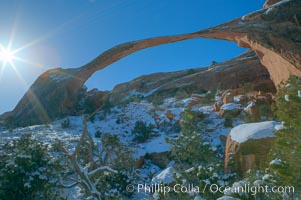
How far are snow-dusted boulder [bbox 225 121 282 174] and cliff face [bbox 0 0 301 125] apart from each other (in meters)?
2.23

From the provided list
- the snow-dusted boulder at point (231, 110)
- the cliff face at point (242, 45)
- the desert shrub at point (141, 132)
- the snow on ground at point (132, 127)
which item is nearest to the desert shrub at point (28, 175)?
the snow on ground at point (132, 127)

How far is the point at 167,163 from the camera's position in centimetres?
1083

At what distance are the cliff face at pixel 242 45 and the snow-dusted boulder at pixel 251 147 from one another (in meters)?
2.23

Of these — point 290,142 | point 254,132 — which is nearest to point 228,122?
point 254,132

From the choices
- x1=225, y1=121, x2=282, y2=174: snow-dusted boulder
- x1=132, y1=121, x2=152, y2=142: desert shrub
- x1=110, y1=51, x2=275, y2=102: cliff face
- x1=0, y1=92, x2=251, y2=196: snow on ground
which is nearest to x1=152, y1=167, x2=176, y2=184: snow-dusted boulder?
x1=0, y1=92, x2=251, y2=196: snow on ground

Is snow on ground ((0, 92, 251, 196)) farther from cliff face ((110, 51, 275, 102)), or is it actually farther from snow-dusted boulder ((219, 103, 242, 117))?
cliff face ((110, 51, 275, 102))

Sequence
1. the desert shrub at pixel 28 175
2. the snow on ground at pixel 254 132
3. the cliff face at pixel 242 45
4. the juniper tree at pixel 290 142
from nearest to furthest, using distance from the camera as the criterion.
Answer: the juniper tree at pixel 290 142 < the desert shrub at pixel 28 175 < the snow on ground at pixel 254 132 < the cliff face at pixel 242 45

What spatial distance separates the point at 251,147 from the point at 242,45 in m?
5.24

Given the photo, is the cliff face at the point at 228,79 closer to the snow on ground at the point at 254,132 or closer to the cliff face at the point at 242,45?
the cliff face at the point at 242,45

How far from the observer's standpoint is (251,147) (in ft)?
22.8

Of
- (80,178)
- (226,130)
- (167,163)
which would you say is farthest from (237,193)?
(226,130)

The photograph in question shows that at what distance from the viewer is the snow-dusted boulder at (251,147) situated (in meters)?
6.79

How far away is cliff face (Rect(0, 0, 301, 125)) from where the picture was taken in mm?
8336

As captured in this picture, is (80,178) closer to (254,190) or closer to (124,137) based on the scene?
(254,190)
